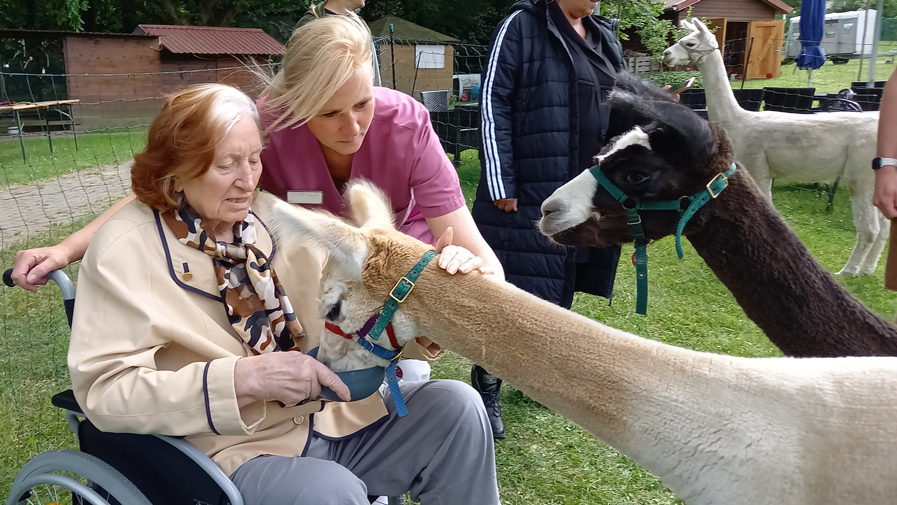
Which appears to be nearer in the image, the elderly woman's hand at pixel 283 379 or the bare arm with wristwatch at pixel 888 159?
the elderly woman's hand at pixel 283 379

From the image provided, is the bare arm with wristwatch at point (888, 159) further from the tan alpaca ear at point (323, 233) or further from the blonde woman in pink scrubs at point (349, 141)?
the tan alpaca ear at point (323, 233)

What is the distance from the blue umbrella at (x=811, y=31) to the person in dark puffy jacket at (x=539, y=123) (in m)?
8.68

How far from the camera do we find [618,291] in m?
4.74

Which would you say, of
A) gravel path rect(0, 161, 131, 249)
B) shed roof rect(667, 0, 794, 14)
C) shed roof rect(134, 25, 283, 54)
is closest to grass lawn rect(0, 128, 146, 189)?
gravel path rect(0, 161, 131, 249)

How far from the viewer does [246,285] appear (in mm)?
1541

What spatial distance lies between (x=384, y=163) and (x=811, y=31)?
10.6 meters

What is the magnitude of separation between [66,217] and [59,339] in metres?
2.98

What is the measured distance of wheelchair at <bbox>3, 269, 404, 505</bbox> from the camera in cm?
133

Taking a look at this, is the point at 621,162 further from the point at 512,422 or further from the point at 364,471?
the point at 512,422

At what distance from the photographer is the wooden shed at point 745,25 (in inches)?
901

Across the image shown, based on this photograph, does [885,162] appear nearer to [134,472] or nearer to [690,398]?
[690,398]

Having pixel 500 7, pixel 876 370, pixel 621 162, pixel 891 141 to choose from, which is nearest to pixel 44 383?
pixel 621 162

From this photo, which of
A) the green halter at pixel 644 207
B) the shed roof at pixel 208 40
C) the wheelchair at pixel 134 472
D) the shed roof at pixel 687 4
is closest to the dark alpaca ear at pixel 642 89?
the green halter at pixel 644 207

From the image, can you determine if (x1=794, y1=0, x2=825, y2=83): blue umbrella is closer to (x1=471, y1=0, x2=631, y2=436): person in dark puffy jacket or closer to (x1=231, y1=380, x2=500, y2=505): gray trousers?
(x1=471, y1=0, x2=631, y2=436): person in dark puffy jacket
